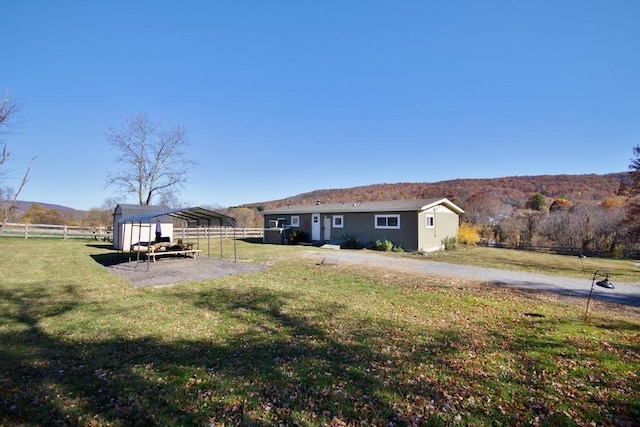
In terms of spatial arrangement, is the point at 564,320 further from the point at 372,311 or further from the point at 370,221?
the point at 370,221

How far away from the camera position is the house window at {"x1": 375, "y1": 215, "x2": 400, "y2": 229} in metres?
19.6

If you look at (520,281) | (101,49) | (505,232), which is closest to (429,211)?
(520,281)

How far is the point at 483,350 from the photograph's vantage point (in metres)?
4.68

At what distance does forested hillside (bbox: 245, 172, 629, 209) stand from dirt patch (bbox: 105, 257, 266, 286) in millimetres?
31487

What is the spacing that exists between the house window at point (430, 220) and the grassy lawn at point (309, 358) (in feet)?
38.3

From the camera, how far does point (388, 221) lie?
787 inches

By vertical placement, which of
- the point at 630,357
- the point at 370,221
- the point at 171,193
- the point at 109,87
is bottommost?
the point at 630,357

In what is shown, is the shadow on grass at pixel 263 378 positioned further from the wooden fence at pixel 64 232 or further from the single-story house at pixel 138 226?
the wooden fence at pixel 64 232

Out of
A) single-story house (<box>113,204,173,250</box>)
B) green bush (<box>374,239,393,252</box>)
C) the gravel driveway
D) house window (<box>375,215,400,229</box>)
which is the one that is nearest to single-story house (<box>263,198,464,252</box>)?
house window (<box>375,215,400,229</box>)

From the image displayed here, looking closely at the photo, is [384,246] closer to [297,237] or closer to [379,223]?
[379,223]

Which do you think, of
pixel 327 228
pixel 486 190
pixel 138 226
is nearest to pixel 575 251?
pixel 327 228

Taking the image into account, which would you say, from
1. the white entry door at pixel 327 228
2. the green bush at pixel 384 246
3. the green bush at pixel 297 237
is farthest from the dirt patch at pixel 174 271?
the white entry door at pixel 327 228

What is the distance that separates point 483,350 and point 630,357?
7.11 feet

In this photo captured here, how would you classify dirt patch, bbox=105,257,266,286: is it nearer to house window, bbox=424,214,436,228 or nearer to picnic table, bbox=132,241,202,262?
picnic table, bbox=132,241,202,262
